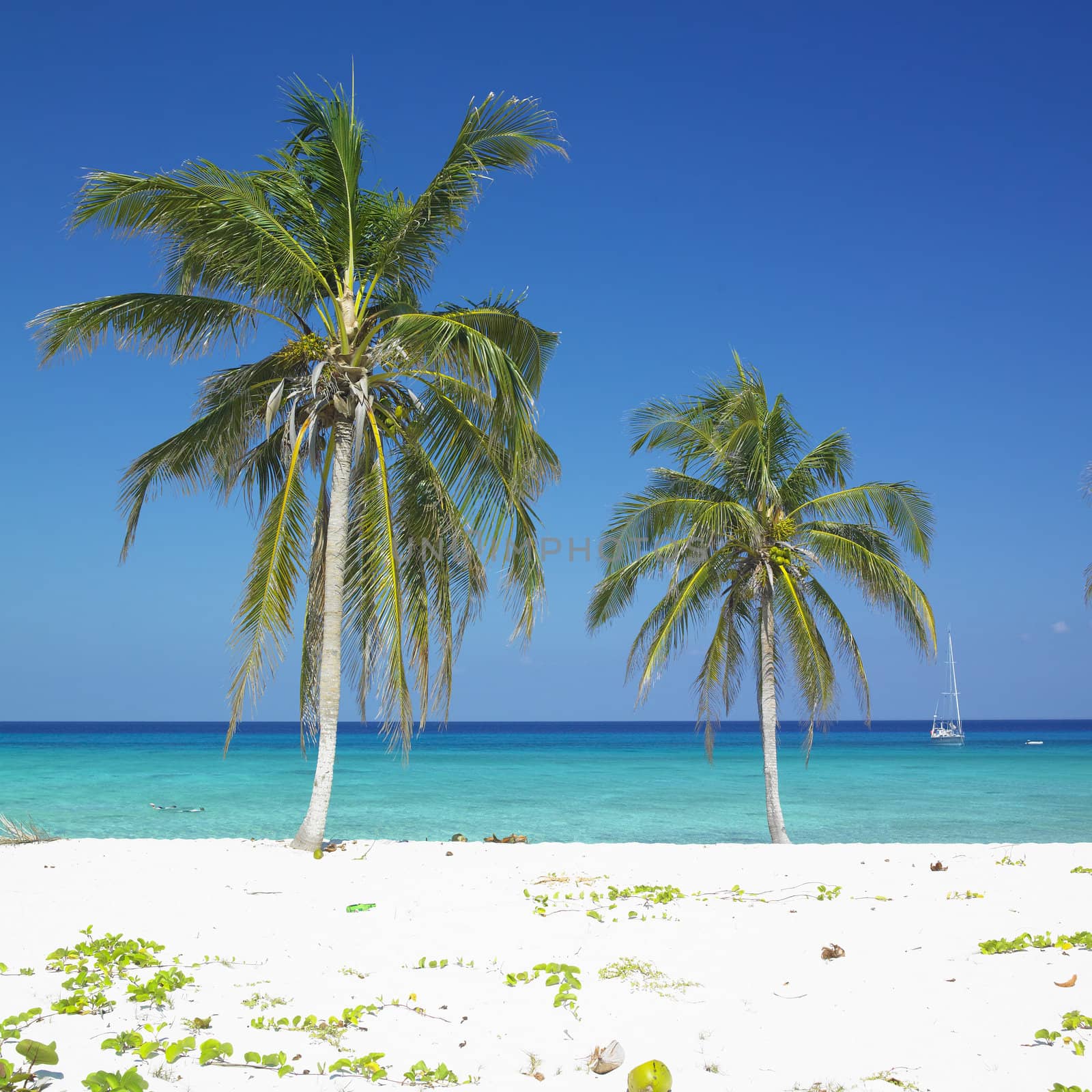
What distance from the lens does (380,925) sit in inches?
218

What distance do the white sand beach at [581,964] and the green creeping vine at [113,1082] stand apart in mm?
258

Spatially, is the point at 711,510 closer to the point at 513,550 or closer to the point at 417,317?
the point at 513,550

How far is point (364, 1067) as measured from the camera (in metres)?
3.11

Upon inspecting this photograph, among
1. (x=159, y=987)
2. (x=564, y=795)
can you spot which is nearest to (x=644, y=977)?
(x=159, y=987)

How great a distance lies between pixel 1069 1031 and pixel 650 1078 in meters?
1.88

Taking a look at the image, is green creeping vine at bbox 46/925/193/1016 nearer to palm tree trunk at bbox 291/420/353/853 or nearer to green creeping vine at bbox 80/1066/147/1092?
green creeping vine at bbox 80/1066/147/1092

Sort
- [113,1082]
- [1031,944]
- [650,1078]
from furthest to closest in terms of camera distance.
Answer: [1031,944] < [650,1078] < [113,1082]

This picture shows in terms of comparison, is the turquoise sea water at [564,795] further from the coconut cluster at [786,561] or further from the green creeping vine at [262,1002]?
the coconut cluster at [786,561]

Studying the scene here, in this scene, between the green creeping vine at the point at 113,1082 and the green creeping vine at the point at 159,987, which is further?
the green creeping vine at the point at 159,987

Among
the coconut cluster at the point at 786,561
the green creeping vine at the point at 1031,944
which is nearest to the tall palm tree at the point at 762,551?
the coconut cluster at the point at 786,561

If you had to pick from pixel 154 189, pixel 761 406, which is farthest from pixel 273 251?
pixel 761 406

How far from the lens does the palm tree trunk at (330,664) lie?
28.4ft

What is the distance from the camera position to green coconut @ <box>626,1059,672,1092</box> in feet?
9.67

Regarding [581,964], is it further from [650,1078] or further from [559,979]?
[650,1078]
